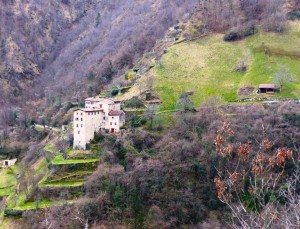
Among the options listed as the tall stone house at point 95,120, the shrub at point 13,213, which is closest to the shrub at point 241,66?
the tall stone house at point 95,120

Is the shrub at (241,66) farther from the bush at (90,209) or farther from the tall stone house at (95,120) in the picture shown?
the bush at (90,209)

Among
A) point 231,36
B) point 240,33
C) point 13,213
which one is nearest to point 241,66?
point 231,36

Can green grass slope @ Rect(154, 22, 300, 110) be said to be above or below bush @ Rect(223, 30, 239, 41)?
below

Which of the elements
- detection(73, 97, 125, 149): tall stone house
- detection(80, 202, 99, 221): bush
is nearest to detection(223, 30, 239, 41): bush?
detection(73, 97, 125, 149): tall stone house

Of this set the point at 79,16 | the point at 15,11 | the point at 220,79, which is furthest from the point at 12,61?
the point at 220,79

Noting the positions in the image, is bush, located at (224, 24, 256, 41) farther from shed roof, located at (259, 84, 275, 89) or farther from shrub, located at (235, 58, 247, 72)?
shed roof, located at (259, 84, 275, 89)

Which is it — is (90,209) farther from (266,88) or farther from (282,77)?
(282,77)
